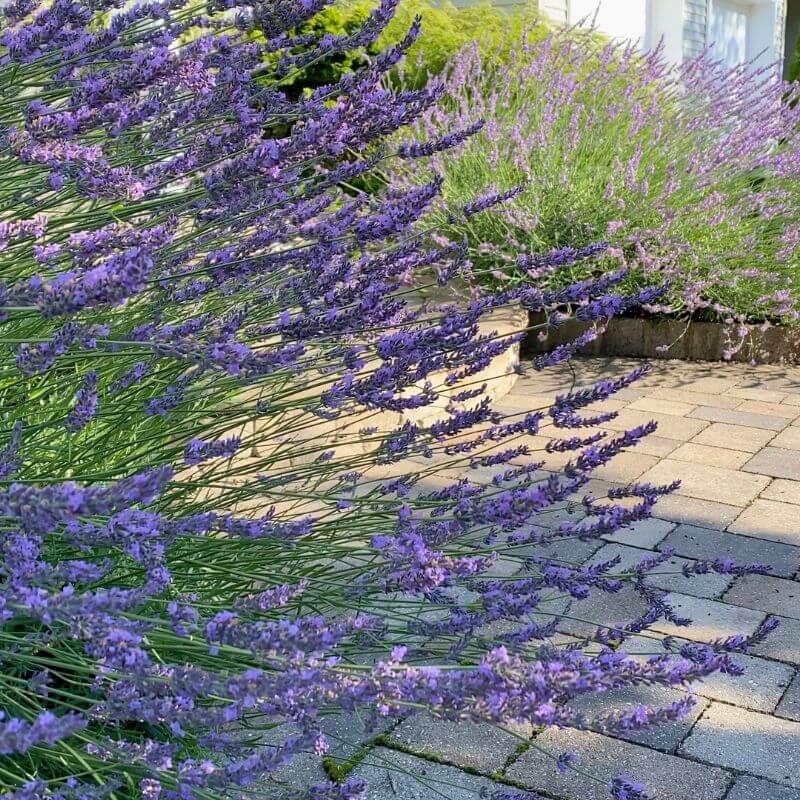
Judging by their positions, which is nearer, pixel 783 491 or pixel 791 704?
pixel 791 704

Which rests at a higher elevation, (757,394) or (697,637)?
(697,637)

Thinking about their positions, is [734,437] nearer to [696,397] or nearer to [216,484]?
[696,397]

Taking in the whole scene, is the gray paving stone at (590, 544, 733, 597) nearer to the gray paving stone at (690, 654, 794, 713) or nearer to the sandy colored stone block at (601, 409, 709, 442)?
the gray paving stone at (690, 654, 794, 713)

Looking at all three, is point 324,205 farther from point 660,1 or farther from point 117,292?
point 660,1

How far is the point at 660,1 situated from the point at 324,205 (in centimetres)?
1351

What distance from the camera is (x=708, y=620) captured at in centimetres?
274

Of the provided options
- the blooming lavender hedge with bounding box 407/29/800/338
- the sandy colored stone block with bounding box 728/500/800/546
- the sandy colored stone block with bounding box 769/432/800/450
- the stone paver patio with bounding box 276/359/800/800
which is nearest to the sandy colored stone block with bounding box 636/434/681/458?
the stone paver patio with bounding box 276/359/800/800

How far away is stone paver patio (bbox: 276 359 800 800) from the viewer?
2023 mm

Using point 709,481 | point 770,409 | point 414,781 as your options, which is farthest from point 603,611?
point 770,409

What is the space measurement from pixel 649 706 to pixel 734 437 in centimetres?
247

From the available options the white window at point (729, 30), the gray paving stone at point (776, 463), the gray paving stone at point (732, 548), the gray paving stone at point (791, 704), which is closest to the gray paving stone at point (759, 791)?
the gray paving stone at point (791, 704)

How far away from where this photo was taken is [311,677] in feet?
3.44

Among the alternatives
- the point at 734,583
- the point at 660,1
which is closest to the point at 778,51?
the point at 660,1

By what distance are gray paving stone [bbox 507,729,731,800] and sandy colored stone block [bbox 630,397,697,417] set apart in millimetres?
2929
